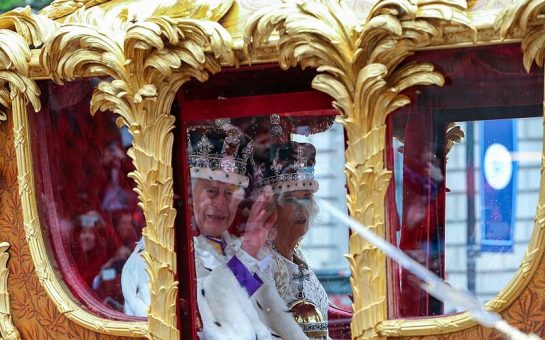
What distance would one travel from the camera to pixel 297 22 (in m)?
2.60

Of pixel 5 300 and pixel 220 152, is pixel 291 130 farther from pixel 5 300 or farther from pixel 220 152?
pixel 5 300

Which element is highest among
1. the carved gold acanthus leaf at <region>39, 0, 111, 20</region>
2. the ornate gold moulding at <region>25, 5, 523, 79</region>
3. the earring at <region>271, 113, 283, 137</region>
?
the carved gold acanthus leaf at <region>39, 0, 111, 20</region>

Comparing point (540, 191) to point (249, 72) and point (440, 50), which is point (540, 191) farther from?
point (249, 72)

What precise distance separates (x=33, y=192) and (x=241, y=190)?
541 mm

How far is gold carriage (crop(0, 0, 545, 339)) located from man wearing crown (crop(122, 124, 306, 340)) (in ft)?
0.12

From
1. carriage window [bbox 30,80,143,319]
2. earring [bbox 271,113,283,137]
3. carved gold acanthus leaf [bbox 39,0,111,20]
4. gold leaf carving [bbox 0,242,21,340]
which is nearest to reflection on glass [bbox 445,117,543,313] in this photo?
earring [bbox 271,113,283,137]

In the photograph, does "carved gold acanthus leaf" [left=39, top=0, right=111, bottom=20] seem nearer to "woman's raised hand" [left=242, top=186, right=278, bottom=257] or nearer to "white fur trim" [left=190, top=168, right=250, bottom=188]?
"white fur trim" [left=190, top=168, right=250, bottom=188]

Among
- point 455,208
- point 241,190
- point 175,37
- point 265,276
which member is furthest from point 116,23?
point 455,208

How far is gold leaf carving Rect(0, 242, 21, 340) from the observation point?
10.2ft

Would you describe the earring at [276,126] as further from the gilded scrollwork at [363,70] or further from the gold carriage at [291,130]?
the gilded scrollwork at [363,70]

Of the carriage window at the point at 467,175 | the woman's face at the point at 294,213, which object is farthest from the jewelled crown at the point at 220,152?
the carriage window at the point at 467,175

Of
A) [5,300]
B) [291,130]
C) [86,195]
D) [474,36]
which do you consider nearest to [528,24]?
[474,36]

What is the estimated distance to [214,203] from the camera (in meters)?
2.88

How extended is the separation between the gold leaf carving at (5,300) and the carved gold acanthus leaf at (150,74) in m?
0.43
